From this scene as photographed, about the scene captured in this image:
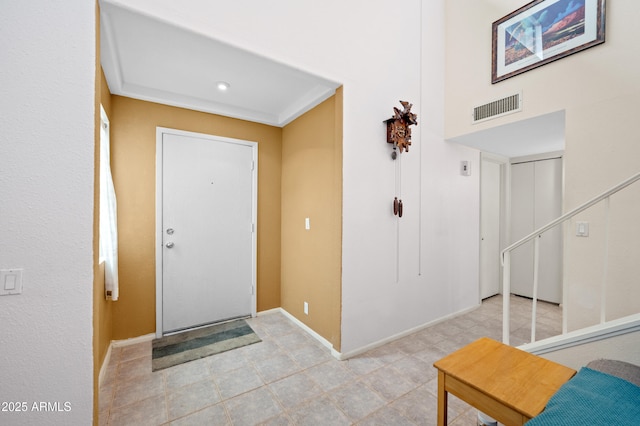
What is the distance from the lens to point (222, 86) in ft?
8.39

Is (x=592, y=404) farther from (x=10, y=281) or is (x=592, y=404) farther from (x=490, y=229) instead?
(x=490, y=229)

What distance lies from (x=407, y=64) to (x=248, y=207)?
94.5 inches

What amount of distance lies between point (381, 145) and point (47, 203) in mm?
2411

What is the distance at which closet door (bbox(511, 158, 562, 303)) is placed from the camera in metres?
3.77

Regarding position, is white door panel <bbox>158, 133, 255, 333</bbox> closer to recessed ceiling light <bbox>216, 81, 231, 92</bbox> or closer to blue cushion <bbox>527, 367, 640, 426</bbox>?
recessed ceiling light <bbox>216, 81, 231, 92</bbox>

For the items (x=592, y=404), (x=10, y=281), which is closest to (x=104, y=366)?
(x=10, y=281)

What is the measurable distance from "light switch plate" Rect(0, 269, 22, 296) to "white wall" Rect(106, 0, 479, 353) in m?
1.56

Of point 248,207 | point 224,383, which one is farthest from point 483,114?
point 224,383

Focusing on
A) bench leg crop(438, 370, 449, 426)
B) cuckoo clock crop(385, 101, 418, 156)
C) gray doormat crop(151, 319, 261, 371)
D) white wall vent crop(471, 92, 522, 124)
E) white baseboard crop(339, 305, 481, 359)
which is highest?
white wall vent crop(471, 92, 522, 124)

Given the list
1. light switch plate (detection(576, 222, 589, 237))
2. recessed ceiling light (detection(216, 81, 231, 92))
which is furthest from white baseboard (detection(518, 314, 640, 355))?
recessed ceiling light (detection(216, 81, 231, 92))

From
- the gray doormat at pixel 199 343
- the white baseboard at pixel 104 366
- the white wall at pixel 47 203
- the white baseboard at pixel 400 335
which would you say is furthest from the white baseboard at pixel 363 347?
the white wall at pixel 47 203

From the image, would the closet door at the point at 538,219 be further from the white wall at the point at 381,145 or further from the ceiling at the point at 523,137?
the white wall at the point at 381,145

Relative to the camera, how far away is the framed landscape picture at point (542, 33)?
2.24 metres

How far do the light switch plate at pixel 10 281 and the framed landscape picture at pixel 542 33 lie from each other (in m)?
4.02
